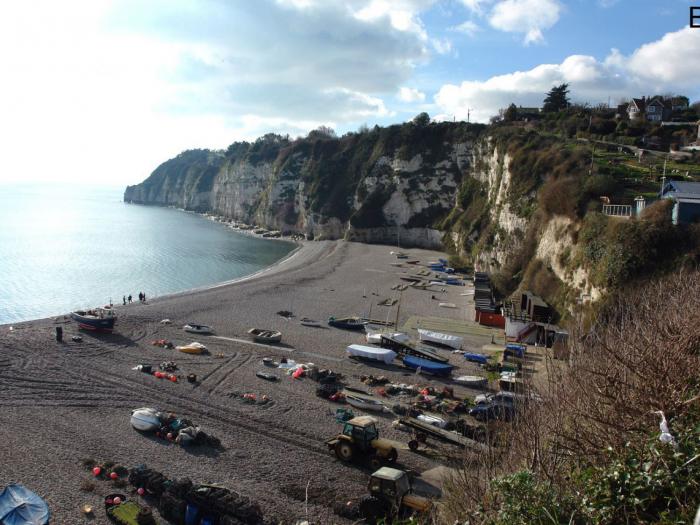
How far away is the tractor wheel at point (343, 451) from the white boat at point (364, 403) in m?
5.12

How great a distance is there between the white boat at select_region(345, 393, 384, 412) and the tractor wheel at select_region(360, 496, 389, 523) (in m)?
8.75

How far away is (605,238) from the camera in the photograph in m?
36.7

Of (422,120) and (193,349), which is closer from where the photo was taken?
(193,349)

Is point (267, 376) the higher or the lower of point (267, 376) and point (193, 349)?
the lower

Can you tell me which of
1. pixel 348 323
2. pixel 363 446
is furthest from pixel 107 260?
pixel 363 446

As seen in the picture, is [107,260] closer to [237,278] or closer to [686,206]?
[237,278]

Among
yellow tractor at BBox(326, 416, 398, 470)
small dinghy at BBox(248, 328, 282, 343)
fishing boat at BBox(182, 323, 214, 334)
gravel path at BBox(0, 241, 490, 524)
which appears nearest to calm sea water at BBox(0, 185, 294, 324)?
gravel path at BBox(0, 241, 490, 524)

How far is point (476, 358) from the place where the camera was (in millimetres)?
33031

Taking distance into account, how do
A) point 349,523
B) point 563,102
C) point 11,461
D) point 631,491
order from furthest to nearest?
→ 1. point 563,102
2. point 11,461
3. point 349,523
4. point 631,491

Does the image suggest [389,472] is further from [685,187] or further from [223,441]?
[685,187]

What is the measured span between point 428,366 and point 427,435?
9.16m

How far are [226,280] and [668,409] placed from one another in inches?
2420

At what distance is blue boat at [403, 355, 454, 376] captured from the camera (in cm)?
3003

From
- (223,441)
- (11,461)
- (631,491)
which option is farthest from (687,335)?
(11,461)
